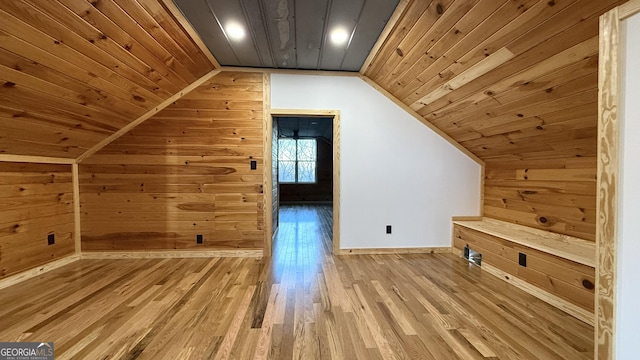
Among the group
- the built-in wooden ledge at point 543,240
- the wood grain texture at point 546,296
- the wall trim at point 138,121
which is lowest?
the wood grain texture at point 546,296

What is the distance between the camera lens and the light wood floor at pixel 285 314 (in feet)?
4.79

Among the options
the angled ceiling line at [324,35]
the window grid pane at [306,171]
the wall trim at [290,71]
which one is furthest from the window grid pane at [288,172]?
the angled ceiling line at [324,35]

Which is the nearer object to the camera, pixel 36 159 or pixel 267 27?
pixel 267 27

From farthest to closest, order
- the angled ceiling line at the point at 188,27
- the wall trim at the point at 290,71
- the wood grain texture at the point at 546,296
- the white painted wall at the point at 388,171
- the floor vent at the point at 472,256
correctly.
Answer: the white painted wall at the point at 388,171
the wall trim at the point at 290,71
the floor vent at the point at 472,256
the angled ceiling line at the point at 188,27
the wood grain texture at the point at 546,296

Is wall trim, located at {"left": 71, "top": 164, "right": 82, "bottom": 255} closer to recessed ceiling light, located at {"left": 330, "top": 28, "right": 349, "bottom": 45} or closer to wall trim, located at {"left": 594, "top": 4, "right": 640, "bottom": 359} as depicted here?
recessed ceiling light, located at {"left": 330, "top": 28, "right": 349, "bottom": 45}

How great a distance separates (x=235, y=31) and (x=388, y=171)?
2281 millimetres

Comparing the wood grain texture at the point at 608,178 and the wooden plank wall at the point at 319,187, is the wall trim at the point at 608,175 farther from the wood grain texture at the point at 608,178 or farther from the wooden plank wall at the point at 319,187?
the wooden plank wall at the point at 319,187

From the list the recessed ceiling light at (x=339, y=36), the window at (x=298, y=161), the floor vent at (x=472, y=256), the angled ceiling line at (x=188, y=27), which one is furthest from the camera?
the window at (x=298, y=161)

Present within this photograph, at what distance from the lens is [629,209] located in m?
1.08

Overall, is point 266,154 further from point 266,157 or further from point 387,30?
point 387,30

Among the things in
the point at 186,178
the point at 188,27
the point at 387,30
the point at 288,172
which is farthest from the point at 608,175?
the point at 288,172

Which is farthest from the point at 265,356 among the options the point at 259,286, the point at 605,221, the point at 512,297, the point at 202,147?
the point at 202,147

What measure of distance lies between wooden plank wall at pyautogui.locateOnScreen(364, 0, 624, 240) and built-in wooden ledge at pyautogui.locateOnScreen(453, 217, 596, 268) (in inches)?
2.9
